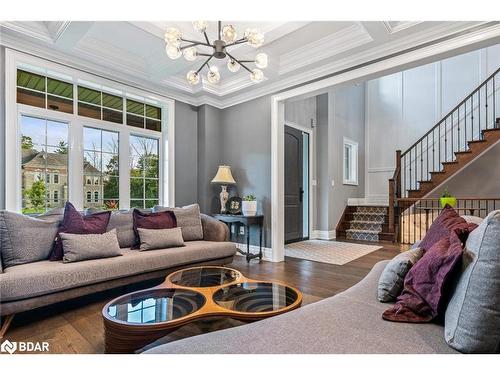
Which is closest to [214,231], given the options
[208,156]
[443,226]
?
[208,156]

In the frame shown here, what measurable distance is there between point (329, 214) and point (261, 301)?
16.1 feet

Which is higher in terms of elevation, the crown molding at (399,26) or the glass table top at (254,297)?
the crown molding at (399,26)

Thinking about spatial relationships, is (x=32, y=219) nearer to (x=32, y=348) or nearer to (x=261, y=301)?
(x=32, y=348)

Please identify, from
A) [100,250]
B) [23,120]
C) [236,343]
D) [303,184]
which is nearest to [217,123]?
[303,184]

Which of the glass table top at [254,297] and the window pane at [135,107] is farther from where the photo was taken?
the window pane at [135,107]

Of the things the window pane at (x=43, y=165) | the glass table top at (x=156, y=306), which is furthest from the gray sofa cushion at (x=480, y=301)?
the window pane at (x=43, y=165)

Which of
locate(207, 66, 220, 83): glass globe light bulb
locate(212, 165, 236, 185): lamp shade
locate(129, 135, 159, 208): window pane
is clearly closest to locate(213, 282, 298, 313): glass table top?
locate(207, 66, 220, 83): glass globe light bulb

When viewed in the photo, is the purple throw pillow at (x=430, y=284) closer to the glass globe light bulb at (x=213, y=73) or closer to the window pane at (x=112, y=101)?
the glass globe light bulb at (x=213, y=73)

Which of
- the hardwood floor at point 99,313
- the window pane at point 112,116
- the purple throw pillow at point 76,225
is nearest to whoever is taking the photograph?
the hardwood floor at point 99,313

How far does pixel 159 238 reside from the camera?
320cm

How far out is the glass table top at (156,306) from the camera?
160cm

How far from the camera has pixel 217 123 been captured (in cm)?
522

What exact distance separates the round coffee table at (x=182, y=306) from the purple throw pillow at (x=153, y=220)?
119 centimetres

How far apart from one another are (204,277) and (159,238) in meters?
1.08
